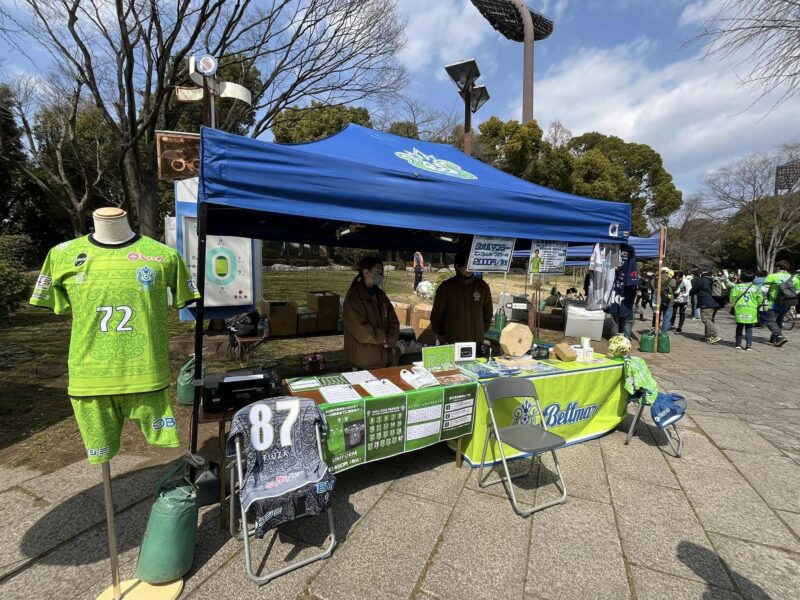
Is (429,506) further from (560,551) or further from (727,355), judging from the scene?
(727,355)

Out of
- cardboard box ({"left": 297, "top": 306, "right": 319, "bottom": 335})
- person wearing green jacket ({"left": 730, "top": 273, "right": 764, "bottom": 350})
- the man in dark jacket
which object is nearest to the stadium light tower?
the man in dark jacket

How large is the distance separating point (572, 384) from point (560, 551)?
1489 mm

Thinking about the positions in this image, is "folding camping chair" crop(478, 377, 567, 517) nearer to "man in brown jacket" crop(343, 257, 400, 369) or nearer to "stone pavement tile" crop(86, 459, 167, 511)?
"man in brown jacket" crop(343, 257, 400, 369)

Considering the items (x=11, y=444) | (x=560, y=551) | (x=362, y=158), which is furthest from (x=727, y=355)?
(x=11, y=444)

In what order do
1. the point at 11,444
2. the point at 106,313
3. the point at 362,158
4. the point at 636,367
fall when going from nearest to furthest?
the point at 106,313 < the point at 362,158 < the point at 11,444 < the point at 636,367

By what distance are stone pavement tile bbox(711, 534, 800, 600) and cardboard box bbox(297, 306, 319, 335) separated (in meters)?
6.12

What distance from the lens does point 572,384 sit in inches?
133

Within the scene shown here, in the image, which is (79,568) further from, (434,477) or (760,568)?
(760,568)

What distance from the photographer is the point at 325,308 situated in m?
7.31

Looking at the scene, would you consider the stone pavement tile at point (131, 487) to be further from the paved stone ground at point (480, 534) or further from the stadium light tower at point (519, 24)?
the stadium light tower at point (519, 24)

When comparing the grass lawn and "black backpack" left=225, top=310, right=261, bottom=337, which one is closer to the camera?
the grass lawn

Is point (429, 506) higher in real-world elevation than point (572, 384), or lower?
lower

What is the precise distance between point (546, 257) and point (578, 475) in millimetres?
2214

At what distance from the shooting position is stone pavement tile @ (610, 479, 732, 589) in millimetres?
2123
